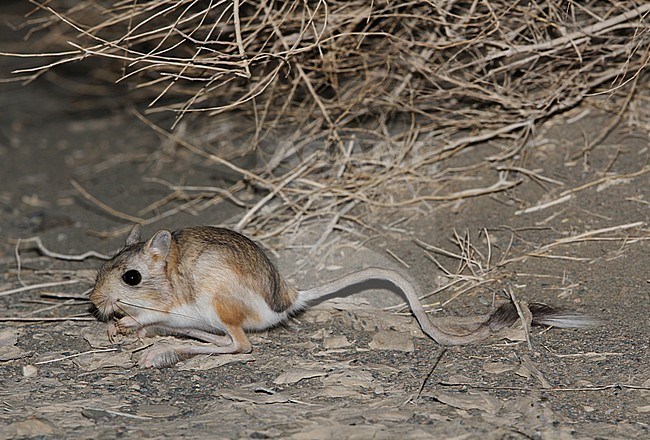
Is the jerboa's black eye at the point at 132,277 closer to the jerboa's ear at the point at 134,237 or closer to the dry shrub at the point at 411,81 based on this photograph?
the jerboa's ear at the point at 134,237

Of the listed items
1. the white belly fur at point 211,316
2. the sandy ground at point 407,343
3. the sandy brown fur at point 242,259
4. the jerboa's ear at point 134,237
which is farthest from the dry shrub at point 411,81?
the white belly fur at point 211,316

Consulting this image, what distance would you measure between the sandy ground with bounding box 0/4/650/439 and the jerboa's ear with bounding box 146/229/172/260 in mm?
384

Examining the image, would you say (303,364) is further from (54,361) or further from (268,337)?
(54,361)

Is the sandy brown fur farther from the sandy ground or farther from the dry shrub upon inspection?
the dry shrub

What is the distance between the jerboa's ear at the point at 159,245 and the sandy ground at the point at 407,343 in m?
0.38

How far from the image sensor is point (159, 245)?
149 inches

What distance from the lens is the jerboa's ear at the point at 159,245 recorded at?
3746mm

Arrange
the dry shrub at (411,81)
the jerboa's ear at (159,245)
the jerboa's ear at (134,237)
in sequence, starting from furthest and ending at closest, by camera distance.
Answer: the dry shrub at (411,81) < the jerboa's ear at (134,237) < the jerboa's ear at (159,245)

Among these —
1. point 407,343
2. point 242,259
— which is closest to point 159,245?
point 242,259

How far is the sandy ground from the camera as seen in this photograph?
3178 millimetres

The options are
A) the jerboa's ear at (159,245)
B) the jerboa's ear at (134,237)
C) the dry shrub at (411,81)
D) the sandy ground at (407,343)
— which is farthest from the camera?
the dry shrub at (411,81)

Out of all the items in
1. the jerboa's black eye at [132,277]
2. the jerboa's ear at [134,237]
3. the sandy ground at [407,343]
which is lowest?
the sandy ground at [407,343]

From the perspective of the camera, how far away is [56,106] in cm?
848

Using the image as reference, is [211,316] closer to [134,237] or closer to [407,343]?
[134,237]
